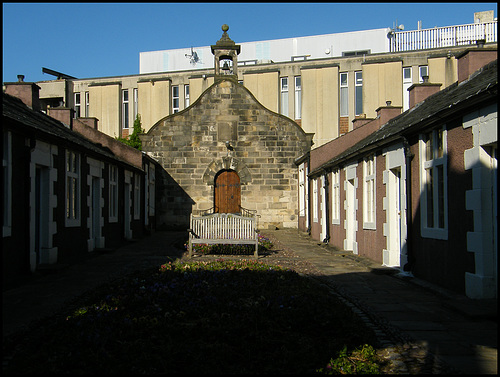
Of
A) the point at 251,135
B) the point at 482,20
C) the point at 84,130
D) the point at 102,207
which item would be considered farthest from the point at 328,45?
the point at 102,207

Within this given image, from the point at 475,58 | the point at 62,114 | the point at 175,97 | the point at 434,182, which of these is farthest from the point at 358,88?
the point at 434,182

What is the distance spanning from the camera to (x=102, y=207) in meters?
17.6

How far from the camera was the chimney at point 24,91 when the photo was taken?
1559 cm

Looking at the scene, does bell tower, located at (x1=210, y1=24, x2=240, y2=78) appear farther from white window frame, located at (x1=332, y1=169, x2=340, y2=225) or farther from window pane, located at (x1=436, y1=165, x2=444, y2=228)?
window pane, located at (x1=436, y1=165, x2=444, y2=228)

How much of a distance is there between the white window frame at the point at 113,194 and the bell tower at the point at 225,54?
11416mm

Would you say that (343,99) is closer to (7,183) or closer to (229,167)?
(229,167)

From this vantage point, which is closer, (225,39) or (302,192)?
(302,192)

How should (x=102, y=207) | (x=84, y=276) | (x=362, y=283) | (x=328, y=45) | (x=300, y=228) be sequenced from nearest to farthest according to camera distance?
(x=362, y=283) → (x=84, y=276) → (x=102, y=207) → (x=300, y=228) → (x=328, y=45)

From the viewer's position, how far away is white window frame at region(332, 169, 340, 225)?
63.3 feet

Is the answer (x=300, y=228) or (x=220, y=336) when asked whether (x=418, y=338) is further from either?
(x=300, y=228)

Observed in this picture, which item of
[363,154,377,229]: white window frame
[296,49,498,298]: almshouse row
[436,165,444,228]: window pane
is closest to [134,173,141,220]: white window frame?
[296,49,498,298]: almshouse row

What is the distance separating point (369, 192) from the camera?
1549 cm

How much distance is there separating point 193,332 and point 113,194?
14.2 m

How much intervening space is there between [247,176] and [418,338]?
22.4 metres
